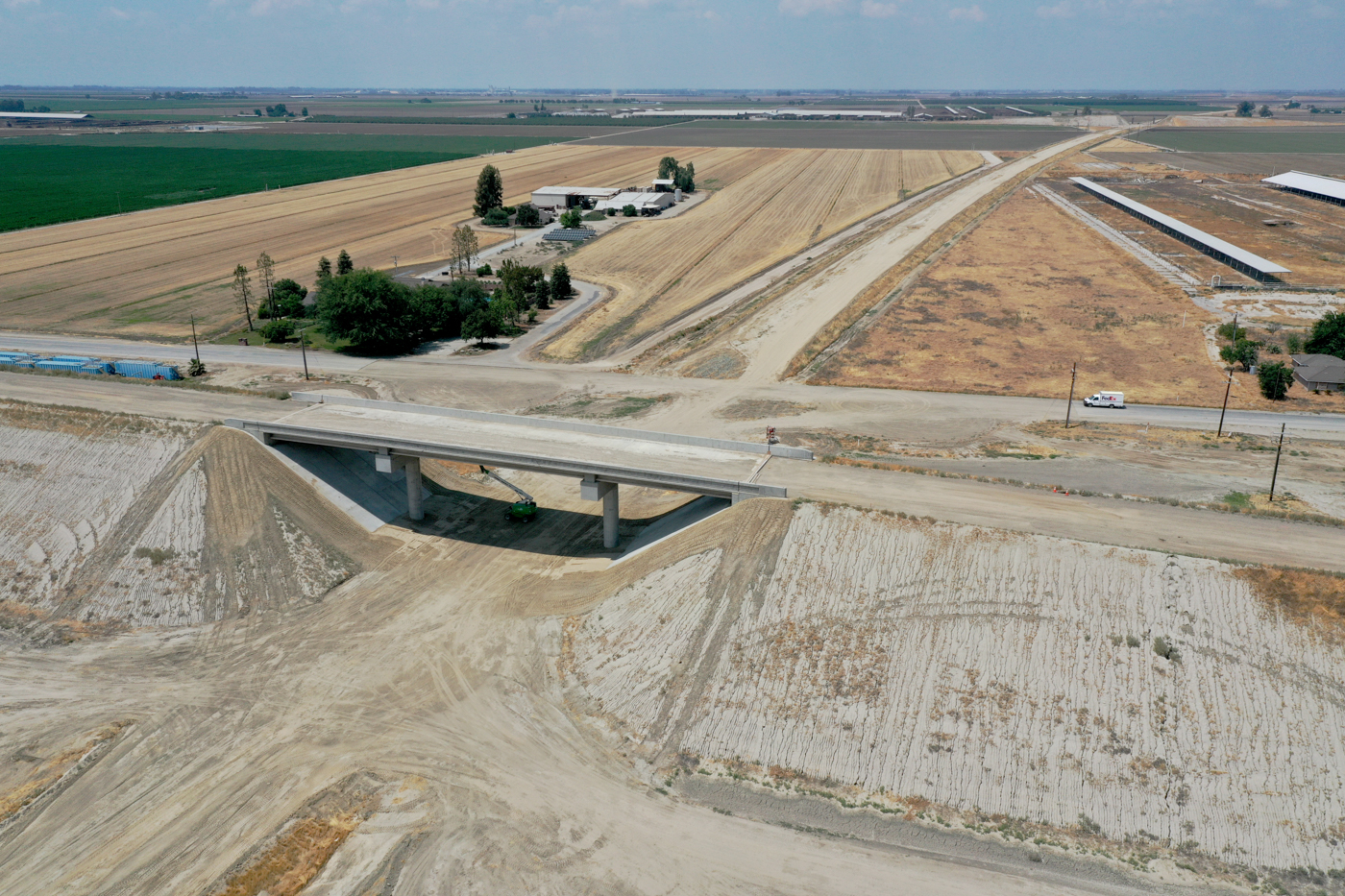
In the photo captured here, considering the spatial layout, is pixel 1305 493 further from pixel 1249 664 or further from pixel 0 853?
pixel 0 853

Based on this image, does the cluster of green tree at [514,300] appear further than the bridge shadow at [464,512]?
Yes

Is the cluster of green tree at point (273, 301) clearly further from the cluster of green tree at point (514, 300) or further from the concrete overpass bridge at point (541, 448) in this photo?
the concrete overpass bridge at point (541, 448)

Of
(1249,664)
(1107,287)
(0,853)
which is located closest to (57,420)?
(0,853)

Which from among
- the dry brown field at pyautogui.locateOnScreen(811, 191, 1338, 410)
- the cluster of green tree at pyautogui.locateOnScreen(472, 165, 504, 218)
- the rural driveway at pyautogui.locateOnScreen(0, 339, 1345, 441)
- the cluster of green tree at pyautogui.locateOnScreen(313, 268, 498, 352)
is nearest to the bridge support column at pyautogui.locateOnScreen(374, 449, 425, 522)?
the rural driveway at pyautogui.locateOnScreen(0, 339, 1345, 441)

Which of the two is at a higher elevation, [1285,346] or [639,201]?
[639,201]

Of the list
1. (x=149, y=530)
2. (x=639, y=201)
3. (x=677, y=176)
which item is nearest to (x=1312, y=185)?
(x=677, y=176)

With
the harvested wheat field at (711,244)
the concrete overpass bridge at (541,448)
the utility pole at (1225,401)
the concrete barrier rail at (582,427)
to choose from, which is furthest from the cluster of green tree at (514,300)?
the utility pole at (1225,401)

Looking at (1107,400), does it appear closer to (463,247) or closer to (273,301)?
(463,247)
